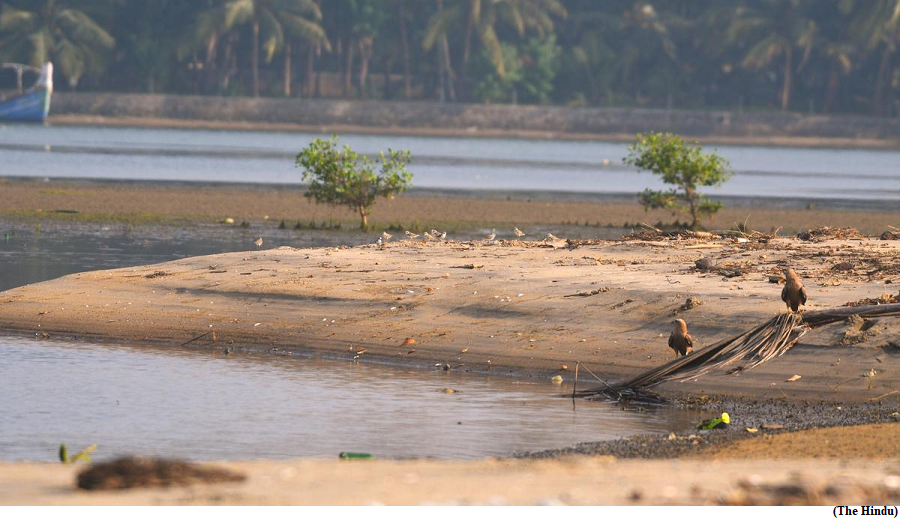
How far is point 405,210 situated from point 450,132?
58.7 m

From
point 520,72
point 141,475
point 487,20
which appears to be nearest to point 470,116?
point 520,72

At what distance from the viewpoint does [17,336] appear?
53.2ft

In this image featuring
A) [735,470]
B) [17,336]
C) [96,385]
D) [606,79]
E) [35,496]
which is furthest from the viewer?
[606,79]

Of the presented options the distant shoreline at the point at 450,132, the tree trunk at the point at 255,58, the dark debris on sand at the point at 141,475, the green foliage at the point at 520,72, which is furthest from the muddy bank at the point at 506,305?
the green foliage at the point at 520,72

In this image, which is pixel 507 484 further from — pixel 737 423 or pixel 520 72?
pixel 520 72

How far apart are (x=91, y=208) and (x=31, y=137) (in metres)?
47.2

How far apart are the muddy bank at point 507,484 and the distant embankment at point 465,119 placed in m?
82.3

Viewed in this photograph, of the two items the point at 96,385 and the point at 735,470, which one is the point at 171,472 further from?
the point at 96,385

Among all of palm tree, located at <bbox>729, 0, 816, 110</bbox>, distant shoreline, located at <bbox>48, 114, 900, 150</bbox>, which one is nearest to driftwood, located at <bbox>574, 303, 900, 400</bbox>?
palm tree, located at <bbox>729, 0, 816, 110</bbox>

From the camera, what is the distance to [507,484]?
8430 mm

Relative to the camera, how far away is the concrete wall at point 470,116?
296 ft

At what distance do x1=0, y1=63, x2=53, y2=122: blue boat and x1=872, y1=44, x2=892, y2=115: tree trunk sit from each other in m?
51.2

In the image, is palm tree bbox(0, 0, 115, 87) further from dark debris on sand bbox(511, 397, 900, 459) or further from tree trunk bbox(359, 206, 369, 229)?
dark debris on sand bbox(511, 397, 900, 459)

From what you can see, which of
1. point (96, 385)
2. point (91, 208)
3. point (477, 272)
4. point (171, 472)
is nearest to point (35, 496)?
point (171, 472)
